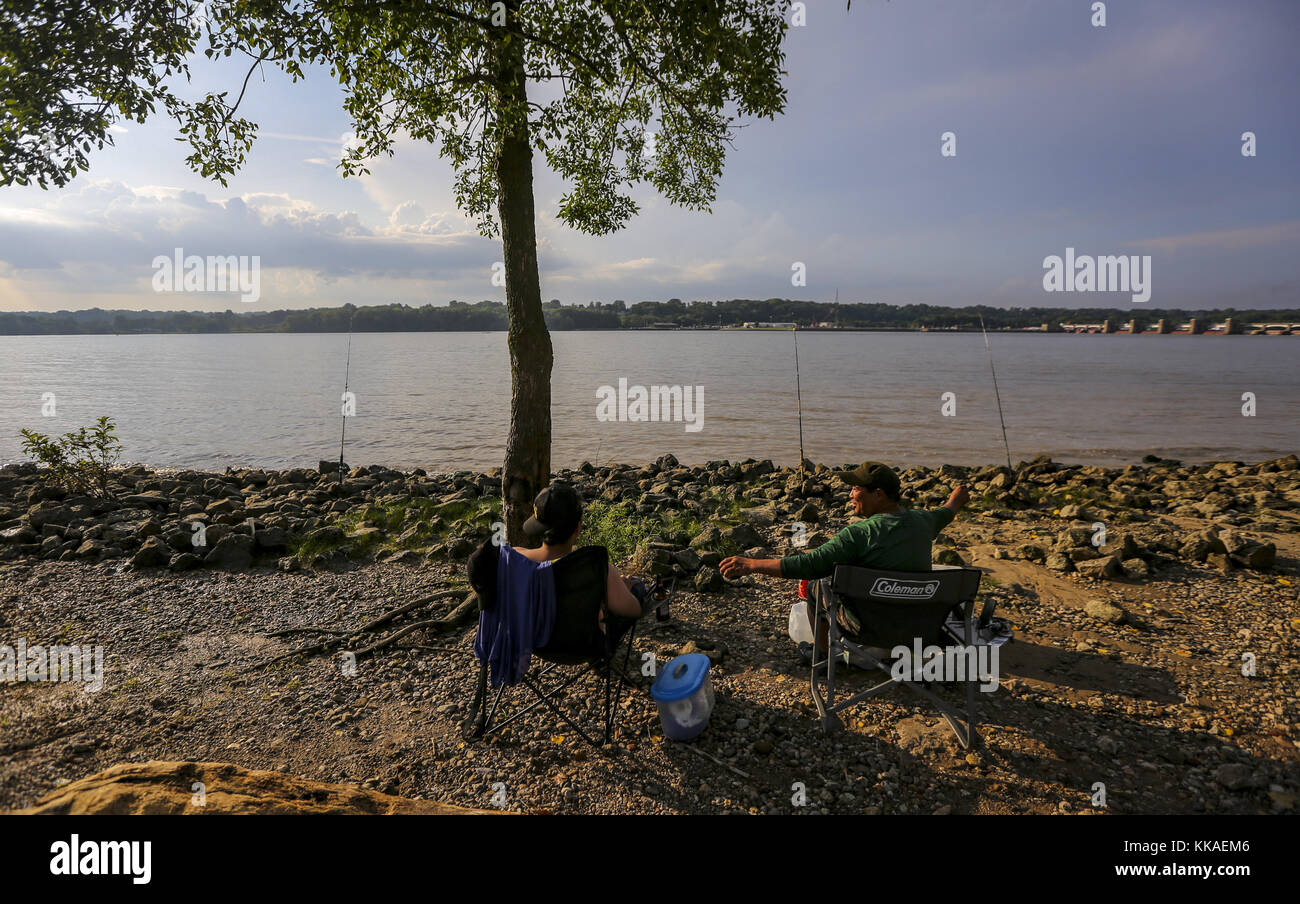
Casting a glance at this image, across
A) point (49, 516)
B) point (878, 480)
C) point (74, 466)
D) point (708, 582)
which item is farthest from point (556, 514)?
point (74, 466)

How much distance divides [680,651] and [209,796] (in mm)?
3118

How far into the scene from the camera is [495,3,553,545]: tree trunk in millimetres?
5520

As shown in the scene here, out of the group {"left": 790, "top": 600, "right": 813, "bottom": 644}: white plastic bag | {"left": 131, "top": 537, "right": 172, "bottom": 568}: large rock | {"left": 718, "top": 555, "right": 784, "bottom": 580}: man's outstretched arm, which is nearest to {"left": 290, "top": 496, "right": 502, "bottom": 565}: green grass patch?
{"left": 131, "top": 537, "right": 172, "bottom": 568}: large rock

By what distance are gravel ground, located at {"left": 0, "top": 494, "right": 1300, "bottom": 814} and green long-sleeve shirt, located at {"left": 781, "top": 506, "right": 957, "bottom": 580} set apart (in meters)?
1.04

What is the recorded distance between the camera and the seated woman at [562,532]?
12.1 ft

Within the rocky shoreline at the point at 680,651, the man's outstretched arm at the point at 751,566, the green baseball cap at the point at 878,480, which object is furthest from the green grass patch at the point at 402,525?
the green baseball cap at the point at 878,480

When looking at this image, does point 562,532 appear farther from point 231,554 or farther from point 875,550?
point 231,554

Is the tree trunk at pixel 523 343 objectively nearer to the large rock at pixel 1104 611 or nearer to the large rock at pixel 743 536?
the large rock at pixel 743 536

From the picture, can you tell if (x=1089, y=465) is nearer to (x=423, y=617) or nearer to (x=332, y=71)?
(x=423, y=617)

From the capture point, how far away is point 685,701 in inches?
153

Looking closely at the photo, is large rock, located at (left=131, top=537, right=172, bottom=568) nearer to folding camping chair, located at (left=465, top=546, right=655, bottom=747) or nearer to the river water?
folding camping chair, located at (left=465, top=546, right=655, bottom=747)

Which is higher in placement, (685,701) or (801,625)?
(801,625)
